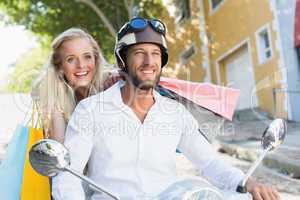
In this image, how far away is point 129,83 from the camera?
2504 mm

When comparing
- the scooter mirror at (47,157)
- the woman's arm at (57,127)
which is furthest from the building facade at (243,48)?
the scooter mirror at (47,157)

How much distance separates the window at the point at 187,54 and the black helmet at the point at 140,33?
51.4ft

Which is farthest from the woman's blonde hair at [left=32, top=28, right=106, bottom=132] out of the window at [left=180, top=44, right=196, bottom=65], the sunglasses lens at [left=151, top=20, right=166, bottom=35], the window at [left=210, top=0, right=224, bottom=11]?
the window at [left=180, top=44, right=196, bottom=65]

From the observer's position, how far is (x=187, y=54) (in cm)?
1900

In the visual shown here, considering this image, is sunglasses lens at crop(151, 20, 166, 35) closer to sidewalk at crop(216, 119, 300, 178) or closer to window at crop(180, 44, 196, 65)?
sidewalk at crop(216, 119, 300, 178)

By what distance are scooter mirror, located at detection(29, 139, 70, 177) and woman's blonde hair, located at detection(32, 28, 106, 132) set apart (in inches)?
57.1

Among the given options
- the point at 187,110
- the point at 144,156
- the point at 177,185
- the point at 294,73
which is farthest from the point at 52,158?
the point at 294,73

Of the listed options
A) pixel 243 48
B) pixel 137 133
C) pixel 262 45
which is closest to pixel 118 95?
pixel 137 133

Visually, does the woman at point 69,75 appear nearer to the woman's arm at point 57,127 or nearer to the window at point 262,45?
the woman's arm at point 57,127

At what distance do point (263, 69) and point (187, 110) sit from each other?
35.7ft

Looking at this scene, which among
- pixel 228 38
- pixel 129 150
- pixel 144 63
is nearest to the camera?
pixel 129 150

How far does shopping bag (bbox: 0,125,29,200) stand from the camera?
8.30ft

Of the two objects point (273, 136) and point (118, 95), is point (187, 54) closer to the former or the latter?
point (118, 95)

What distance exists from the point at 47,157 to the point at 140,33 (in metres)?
1.04
